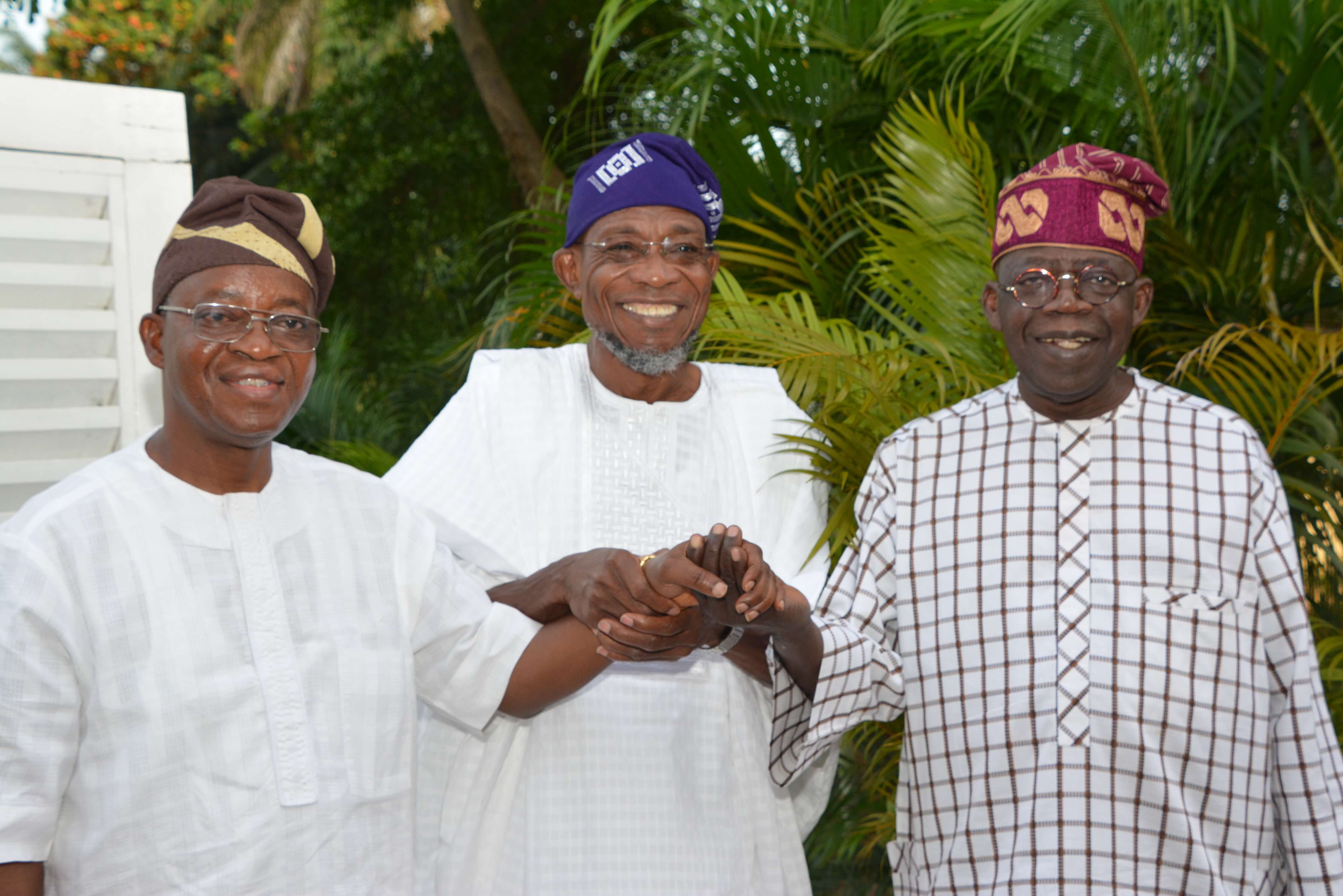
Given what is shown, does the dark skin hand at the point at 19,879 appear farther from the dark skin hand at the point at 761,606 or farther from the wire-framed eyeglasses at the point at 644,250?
the wire-framed eyeglasses at the point at 644,250

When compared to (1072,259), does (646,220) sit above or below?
above

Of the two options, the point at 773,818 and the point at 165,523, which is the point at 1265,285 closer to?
the point at 773,818

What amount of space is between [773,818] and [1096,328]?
1230 millimetres

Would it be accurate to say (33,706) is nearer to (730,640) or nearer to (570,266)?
(730,640)

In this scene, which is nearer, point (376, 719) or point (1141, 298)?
point (376, 719)

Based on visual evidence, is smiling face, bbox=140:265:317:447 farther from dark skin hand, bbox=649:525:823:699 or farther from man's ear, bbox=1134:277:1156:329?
man's ear, bbox=1134:277:1156:329

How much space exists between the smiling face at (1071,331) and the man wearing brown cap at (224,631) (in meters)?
1.22

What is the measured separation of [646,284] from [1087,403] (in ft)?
3.18

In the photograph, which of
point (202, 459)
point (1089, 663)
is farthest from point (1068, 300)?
point (202, 459)

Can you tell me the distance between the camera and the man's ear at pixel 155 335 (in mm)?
2135

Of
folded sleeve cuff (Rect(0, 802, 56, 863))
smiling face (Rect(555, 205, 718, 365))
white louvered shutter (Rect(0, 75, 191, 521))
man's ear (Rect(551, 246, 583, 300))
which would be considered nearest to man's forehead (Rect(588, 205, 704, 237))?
smiling face (Rect(555, 205, 718, 365))

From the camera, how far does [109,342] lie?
3.43m

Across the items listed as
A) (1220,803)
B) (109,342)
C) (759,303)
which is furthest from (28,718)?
(759,303)

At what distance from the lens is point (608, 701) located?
108 inches
